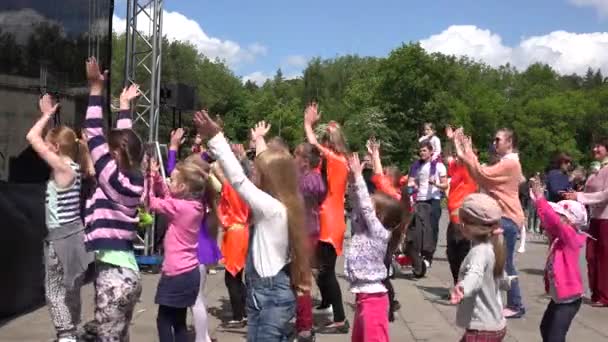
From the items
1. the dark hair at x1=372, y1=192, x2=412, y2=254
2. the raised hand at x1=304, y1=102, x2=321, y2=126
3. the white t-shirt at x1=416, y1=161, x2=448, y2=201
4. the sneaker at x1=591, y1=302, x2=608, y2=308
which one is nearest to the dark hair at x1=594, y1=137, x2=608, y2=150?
the sneaker at x1=591, y1=302, x2=608, y2=308

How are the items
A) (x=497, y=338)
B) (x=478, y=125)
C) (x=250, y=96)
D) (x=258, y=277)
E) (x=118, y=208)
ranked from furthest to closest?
(x=250, y=96) → (x=478, y=125) → (x=118, y=208) → (x=497, y=338) → (x=258, y=277)

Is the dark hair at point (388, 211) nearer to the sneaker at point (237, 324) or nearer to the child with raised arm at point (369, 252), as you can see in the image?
the child with raised arm at point (369, 252)

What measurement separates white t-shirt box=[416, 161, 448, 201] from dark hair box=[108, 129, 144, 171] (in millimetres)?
6575

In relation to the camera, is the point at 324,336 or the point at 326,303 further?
the point at 326,303

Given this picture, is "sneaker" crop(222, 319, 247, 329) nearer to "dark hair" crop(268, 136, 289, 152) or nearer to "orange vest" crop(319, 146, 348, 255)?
"orange vest" crop(319, 146, 348, 255)

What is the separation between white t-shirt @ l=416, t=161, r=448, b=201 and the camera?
10820 mm

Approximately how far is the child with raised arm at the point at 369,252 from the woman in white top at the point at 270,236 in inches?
42.5

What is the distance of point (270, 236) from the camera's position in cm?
406

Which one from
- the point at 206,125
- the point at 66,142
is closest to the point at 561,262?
the point at 206,125

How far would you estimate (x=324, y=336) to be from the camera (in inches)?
273

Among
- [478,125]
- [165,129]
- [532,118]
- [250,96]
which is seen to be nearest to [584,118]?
[532,118]

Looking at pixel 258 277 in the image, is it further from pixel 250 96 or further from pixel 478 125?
pixel 250 96

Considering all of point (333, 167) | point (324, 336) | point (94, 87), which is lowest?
point (324, 336)

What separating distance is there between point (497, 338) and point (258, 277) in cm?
139
